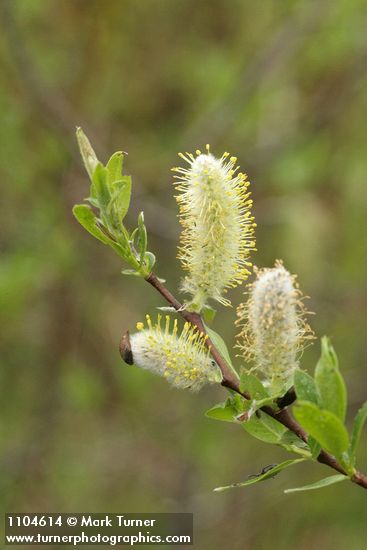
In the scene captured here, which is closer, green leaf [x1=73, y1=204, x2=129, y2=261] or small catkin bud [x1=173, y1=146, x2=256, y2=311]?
green leaf [x1=73, y1=204, x2=129, y2=261]

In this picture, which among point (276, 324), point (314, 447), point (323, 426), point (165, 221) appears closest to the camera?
point (323, 426)

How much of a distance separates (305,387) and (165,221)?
2.31 m

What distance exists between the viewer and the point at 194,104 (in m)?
4.06

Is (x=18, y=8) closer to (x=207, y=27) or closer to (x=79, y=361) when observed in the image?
(x=207, y=27)

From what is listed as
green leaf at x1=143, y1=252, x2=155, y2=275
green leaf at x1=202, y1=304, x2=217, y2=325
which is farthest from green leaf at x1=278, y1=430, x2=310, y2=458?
green leaf at x1=143, y1=252, x2=155, y2=275

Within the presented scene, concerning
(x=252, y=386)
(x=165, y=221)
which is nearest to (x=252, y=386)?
(x=252, y=386)

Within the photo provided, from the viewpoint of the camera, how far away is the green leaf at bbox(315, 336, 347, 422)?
1.01 metres

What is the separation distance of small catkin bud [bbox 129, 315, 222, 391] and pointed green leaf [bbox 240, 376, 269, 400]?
2.9 inches

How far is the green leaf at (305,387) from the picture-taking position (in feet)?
3.47

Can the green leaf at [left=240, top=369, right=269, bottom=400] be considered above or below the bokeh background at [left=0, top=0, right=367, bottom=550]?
below

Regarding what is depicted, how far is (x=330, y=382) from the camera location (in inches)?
40.3

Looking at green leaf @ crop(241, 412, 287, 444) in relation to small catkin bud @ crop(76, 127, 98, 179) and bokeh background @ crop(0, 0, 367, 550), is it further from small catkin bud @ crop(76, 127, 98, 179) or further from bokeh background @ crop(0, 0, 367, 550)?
bokeh background @ crop(0, 0, 367, 550)

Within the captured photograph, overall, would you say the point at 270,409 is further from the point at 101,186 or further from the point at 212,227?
the point at 101,186

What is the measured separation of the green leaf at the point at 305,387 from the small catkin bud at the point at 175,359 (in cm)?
17
